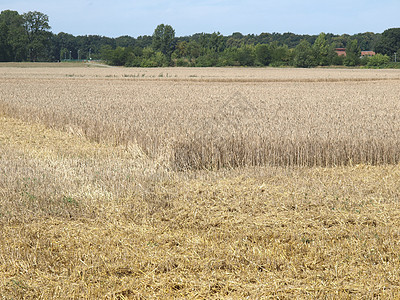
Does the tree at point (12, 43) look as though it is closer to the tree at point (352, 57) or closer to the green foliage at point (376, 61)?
the tree at point (352, 57)

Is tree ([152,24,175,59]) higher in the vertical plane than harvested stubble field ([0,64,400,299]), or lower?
higher

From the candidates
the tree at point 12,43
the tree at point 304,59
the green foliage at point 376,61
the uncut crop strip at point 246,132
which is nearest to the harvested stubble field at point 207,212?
the uncut crop strip at point 246,132

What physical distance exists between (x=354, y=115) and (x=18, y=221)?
8969mm

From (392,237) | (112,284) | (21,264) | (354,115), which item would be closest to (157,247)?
(112,284)

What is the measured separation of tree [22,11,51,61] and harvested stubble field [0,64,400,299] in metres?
92.8

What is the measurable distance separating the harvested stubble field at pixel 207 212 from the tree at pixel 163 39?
95.3 m

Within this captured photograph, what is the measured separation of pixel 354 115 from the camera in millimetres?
11430

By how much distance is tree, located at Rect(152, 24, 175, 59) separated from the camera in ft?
335

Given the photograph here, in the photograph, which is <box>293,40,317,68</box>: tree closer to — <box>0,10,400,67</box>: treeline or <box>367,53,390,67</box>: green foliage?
<box>0,10,400,67</box>: treeline

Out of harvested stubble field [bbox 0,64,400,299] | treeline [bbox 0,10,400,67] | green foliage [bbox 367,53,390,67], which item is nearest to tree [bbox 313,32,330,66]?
treeline [bbox 0,10,400,67]

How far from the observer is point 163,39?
102 meters

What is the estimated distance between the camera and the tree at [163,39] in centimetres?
10206

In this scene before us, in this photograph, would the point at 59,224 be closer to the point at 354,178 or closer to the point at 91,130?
the point at 354,178

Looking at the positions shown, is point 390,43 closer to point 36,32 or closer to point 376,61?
point 376,61
